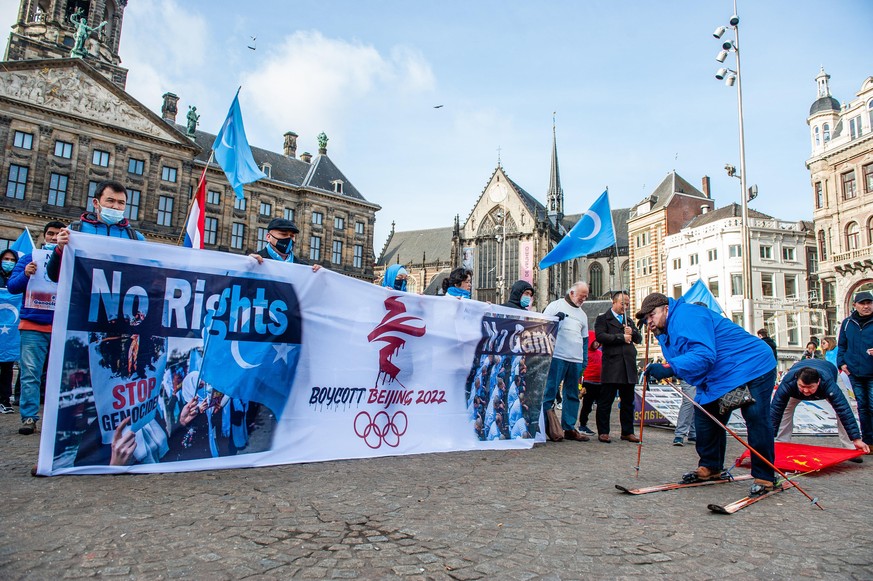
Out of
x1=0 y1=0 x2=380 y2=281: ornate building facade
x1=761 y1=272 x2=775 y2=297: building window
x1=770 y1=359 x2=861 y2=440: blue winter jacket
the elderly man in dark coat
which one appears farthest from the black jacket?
x1=761 y1=272 x2=775 y2=297: building window

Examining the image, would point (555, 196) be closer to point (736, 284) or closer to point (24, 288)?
point (736, 284)

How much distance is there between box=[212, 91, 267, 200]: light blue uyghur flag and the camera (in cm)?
861

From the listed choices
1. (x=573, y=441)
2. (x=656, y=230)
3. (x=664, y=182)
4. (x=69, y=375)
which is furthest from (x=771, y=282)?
(x=69, y=375)

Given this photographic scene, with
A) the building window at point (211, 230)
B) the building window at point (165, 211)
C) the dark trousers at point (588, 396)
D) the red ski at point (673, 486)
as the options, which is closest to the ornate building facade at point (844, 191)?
the dark trousers at point (588, 396)

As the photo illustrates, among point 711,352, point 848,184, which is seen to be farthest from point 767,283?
point 711,352

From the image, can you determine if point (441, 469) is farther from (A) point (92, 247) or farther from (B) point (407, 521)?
(A) point (92, 247)

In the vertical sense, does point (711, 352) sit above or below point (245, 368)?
above

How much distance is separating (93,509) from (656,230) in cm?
5876

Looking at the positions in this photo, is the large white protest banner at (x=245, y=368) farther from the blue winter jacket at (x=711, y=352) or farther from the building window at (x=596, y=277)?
the building window at (x=596, y=277)

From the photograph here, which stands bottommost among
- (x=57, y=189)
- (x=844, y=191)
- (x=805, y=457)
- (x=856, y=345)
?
(x=805, y=457)

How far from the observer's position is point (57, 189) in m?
39.7

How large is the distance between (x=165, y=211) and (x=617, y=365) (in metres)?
43.6

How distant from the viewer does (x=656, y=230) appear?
5638 cm

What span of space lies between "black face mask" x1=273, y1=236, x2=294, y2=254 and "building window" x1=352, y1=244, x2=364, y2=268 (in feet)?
160
